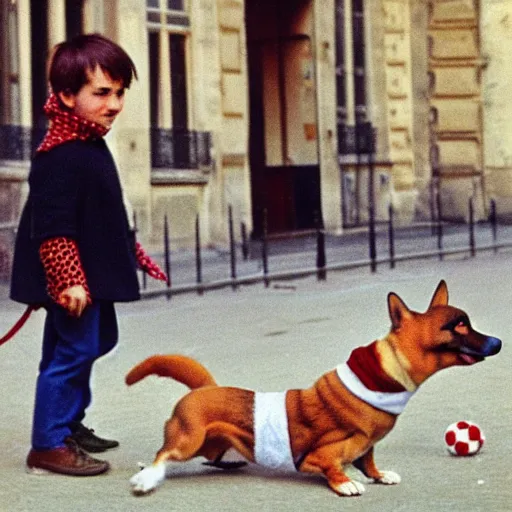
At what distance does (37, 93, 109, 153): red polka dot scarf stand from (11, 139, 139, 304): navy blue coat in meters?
0.03

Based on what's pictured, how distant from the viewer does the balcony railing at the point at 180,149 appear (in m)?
20.6

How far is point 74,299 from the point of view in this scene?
604cm

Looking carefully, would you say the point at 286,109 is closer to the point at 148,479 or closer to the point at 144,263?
the point at 144,263

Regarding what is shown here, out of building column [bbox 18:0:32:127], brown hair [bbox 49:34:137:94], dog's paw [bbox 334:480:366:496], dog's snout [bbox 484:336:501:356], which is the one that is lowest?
dog's paw [bbox 334:480:366:496]

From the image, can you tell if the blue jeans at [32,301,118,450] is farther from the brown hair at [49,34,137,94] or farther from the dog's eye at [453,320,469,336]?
the dog's eye at [453,320,469,336]

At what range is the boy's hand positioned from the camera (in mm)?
6043

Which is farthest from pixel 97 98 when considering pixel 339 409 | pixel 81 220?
pixel 339 409

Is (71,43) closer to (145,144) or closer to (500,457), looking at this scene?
(500,457)

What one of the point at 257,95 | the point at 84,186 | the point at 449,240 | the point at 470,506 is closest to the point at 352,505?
the point at 470,506

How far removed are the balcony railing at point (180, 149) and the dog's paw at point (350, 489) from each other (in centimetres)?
1501

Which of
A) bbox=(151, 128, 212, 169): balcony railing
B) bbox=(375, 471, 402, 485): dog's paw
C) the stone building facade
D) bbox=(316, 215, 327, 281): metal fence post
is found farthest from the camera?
bbox=(151, 128, 212, 169): balcony railing

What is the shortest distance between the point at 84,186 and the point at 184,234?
14.7 m

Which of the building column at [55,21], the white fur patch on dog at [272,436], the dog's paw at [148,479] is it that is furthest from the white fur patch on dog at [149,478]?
the building column at [55,21]

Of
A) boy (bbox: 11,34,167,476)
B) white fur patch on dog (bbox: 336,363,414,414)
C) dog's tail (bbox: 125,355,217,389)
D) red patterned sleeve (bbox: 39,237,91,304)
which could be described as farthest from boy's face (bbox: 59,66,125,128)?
white fur patch on dog (bbox: 336,363,414,414)
